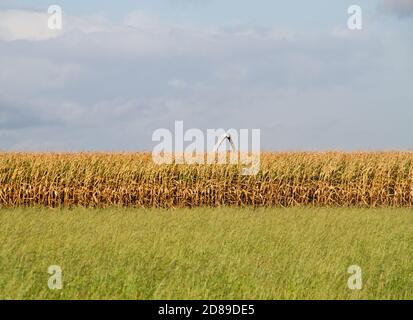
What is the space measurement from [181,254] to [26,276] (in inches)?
130

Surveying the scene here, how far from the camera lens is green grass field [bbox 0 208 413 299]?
34.5ft

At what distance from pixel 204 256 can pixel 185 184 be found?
46.9ft

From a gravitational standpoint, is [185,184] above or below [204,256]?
above

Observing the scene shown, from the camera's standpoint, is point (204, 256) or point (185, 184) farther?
point (185, 184)

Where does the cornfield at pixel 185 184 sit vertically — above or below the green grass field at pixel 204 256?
above

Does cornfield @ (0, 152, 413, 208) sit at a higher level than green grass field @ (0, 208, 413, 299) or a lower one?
higher

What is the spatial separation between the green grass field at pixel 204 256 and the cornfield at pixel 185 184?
6.05m

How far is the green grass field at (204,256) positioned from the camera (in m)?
10.5

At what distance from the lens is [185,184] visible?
2748 centimetres

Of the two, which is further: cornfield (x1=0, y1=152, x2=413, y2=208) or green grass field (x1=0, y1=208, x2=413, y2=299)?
cornfield (x1=0, y1=152, x2=413, y2=208)

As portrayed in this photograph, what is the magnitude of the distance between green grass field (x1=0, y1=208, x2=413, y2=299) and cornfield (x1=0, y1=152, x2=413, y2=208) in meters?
6.05

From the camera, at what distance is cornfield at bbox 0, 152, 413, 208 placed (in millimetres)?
27344

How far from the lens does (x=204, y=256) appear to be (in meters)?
13.2
